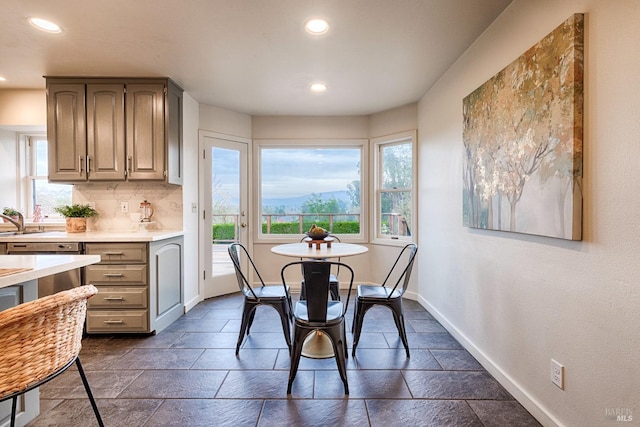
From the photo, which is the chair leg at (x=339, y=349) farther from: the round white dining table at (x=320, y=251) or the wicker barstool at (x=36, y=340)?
the wicker barstool at (x=36, y=340)

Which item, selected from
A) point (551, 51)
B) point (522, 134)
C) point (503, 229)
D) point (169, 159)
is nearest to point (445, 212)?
point (503, 229)

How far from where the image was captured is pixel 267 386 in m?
1.97

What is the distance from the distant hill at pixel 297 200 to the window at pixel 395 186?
1.49 feet

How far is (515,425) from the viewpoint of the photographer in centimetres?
162

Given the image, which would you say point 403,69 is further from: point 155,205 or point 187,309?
point 187,309

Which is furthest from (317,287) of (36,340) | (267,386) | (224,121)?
(224,121)

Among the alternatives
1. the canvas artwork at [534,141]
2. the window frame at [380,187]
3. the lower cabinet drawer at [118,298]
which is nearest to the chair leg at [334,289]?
the canvas artwork at [534,141]

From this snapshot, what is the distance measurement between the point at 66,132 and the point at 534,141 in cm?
390

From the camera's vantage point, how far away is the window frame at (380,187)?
3.76 m

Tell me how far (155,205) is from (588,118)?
358cm

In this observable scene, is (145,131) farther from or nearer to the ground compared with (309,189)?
farther from the ground

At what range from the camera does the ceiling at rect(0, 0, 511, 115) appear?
1.95 meters

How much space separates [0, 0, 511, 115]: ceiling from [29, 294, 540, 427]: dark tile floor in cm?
240

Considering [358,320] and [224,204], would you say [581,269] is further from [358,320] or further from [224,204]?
[224,204]
